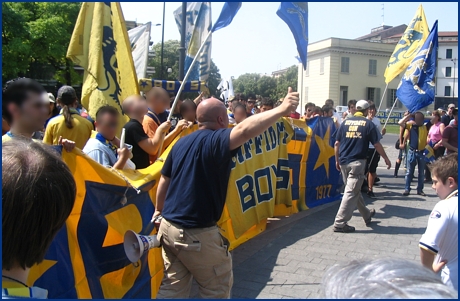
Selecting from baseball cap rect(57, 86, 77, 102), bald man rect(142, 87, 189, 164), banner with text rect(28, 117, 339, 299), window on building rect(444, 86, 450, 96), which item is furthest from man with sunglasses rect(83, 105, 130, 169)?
window on building rect(444, 86, 450, 96)

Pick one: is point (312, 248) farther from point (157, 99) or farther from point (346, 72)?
point (346, 72)

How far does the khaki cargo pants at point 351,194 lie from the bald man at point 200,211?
3.75 m

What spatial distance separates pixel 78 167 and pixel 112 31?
93.7 inches

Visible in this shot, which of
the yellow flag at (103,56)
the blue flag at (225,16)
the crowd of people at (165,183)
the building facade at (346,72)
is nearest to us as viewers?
the crowd of people at (165,183)

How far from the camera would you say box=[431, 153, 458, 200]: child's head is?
286cm

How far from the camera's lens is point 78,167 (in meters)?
2.87

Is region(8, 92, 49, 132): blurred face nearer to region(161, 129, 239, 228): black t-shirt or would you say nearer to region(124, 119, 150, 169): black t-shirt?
region(161, 129, 239, 228): black t-shirt

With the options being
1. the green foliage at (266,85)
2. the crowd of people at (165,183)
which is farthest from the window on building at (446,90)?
the crowd of people at (165,183)

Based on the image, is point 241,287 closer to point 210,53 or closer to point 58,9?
point 210,53

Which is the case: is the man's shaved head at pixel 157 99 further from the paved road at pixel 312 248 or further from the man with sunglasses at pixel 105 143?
the paved road at pixel 312 248

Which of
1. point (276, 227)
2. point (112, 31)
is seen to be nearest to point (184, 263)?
point (112, 31)

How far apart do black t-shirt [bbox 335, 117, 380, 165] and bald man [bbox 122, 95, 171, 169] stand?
3.60m

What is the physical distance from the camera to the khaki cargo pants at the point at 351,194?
6.54m

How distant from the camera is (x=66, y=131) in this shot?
4.29 metres
